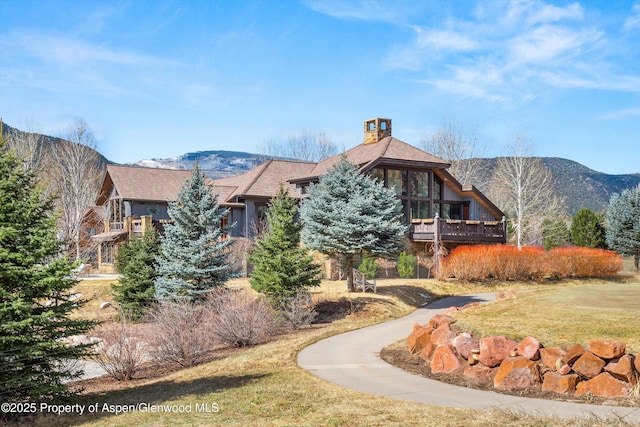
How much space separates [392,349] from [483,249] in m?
17.3

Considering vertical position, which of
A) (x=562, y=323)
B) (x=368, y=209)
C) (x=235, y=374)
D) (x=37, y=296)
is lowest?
(x=235, y=374)

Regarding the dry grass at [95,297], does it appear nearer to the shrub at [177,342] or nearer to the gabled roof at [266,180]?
the gabled roof at [266,180]

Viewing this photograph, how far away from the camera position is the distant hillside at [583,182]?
119 meters

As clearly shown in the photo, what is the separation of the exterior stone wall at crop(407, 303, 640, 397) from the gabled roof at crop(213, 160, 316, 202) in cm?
2867

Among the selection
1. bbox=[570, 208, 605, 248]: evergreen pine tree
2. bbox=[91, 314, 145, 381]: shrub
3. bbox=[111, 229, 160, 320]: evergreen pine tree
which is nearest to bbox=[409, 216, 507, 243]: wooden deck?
bbox=[570, 208, 605, 248]: evergreen pine tree

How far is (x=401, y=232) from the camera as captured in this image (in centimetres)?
2575

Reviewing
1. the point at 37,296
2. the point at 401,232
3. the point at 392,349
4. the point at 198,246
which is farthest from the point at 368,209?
the point at 37,296

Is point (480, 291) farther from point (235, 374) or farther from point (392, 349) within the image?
point (235, 374)

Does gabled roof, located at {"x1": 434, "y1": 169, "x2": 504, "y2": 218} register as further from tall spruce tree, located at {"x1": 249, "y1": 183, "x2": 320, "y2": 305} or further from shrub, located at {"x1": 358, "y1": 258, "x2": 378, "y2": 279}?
tall spruce tree, located at {"x1": 249, "y1": 183, "x2": 320, "y2": 305}

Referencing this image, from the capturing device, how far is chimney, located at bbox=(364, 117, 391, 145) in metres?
41.2

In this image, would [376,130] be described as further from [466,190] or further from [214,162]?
[214,162]

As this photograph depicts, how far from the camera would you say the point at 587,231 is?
45.0 meters

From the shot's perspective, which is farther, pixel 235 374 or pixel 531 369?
pixel 235 374

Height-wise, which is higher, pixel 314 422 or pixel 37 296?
pixel 37 296
